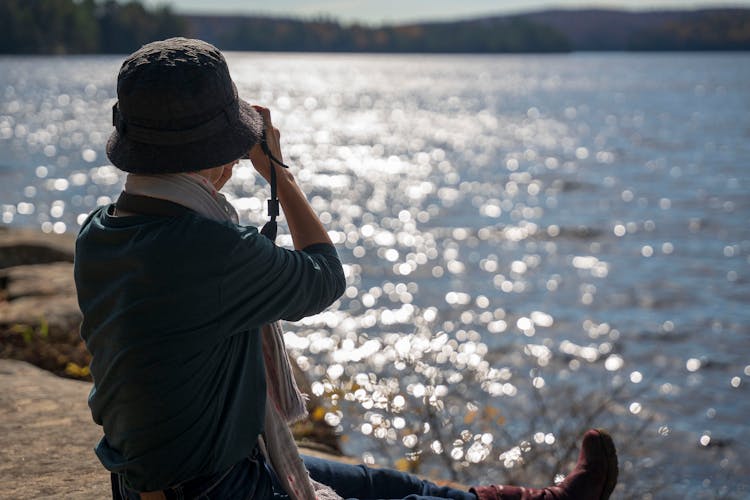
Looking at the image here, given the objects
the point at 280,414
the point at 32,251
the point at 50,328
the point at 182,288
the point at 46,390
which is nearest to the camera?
the point at 182,288

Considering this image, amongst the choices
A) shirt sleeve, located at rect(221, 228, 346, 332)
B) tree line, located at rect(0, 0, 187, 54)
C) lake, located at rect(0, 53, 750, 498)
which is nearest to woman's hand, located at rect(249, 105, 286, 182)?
shirt sleeve, located at rect(221, 228, 346, 332)

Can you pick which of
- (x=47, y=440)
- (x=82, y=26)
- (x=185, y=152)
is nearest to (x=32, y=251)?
(x=47, y=440)

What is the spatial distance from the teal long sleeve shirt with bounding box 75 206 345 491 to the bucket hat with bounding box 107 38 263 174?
0.15 metres

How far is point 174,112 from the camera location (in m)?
2.34

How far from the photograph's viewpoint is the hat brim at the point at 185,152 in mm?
2342

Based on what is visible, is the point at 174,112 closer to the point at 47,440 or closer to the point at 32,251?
the point at 47,440

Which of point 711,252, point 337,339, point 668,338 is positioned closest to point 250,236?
point 337,339

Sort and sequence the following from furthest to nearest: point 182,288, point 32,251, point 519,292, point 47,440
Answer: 1. point 519,292
2. point 32,251
3. point 47,440
4. point 182,288

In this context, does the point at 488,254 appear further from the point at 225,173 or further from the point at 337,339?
the point at 225,173

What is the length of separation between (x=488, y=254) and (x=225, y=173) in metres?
16.0

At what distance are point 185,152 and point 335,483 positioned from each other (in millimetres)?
1221

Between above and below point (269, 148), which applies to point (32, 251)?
below

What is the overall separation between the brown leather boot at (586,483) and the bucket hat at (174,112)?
149cm

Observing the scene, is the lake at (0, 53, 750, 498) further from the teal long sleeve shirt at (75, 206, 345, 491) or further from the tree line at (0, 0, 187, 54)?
the tree line at (0, 0, 187, 54)
